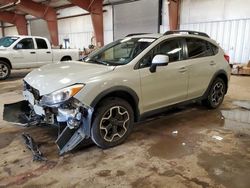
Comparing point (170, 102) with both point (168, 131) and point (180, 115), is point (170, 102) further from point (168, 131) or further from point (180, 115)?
point (180, 115)

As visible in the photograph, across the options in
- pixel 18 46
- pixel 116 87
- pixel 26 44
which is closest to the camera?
pixel 116 87

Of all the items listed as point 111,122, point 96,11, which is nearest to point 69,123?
point 111,122

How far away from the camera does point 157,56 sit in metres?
3.39

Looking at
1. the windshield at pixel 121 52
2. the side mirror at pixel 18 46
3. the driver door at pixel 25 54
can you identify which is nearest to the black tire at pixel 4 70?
the driver door at pixel 25 54

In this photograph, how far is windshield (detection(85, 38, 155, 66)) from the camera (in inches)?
140

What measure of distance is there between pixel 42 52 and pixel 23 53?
761 millimetres

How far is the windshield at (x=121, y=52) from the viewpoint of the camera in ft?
11.7

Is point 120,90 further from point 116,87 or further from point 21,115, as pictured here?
point 21,115

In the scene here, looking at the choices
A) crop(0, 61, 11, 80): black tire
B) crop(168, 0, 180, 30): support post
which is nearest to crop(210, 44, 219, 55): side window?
crop(0, 61, 11, 80): black tire

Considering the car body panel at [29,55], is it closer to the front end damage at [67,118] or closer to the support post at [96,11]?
the support post at [96,11]

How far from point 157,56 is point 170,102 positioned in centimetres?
91

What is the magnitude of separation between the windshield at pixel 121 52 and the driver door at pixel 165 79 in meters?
0.20

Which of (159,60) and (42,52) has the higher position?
(159,60)

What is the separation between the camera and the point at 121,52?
393 cm
